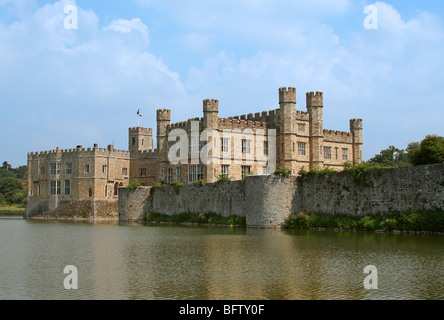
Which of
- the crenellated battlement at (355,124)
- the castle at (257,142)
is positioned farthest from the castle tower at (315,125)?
the crenellated battlement at (355,124)

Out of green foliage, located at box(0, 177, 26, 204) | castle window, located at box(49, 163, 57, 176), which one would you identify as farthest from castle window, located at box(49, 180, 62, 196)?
green foliage, located at box(0, 177, 26, 204)

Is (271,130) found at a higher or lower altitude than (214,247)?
higher

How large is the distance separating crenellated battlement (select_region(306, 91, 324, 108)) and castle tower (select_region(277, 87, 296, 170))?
10.2 feet

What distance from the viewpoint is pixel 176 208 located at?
4438cm

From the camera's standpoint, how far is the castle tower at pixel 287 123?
45.9 metres

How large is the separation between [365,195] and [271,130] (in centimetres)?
1719

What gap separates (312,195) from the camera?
3394cm

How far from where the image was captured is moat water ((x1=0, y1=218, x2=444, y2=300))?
43.8ft

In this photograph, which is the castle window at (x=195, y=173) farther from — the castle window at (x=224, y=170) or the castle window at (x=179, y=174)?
the castle window at (x=224, y=170)

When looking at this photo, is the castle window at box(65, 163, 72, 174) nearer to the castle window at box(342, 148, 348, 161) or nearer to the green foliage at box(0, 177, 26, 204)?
the castle window at box(342, 148, 348, 161)

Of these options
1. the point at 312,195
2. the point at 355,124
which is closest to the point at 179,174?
the point at 312,195

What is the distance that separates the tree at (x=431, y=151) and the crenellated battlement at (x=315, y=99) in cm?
1874
